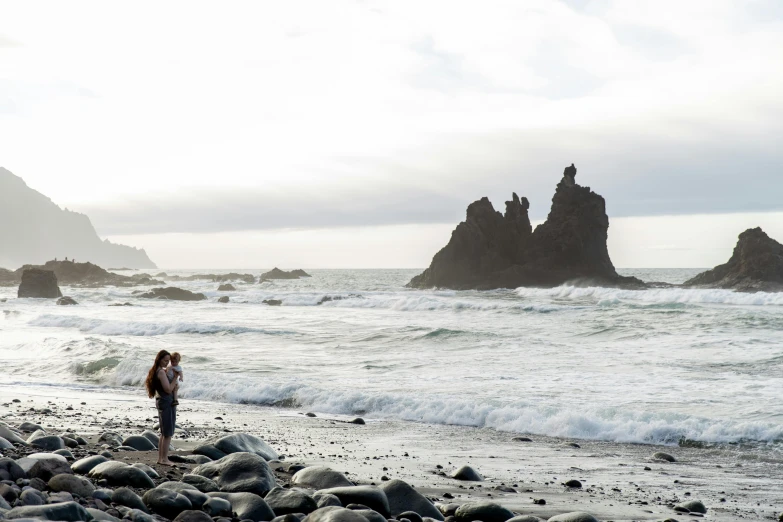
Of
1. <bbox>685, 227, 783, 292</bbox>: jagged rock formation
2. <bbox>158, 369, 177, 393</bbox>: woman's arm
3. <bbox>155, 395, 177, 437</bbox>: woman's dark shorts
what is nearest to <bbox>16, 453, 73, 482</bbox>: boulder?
<bbox>155, 395, 177, 437</bbox>: woman's dark shorts

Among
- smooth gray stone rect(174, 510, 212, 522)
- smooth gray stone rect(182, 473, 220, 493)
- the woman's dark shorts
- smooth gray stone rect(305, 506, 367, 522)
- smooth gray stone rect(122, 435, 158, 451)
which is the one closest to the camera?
smooth gray stone rect(305, 506, 367, 522)

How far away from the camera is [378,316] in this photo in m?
43.6

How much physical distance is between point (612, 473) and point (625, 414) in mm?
3793

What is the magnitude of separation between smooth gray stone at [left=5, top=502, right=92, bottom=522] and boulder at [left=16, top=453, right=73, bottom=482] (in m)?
1.90

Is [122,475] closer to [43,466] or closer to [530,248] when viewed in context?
[43,466]

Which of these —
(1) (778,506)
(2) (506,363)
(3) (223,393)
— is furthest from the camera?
(2) (506,363)

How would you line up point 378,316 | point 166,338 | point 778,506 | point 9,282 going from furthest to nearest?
point 9,282, point 378,316, point 166,338, point 778,506

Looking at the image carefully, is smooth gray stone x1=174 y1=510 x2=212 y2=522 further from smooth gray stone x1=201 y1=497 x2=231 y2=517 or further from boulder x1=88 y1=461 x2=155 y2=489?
boulder x1=88 y1=461 x2=155 y2=489

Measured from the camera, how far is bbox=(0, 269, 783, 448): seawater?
13.7 metres

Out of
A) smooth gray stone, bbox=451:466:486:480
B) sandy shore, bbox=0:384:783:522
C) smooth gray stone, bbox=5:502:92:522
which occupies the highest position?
smooth gray stone, bbox=5:502:92:522

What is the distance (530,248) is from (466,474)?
80504mm

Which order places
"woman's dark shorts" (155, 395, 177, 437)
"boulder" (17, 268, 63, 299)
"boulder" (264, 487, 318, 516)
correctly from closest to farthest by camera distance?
"boulder" (264, 487, 318, 516), "woman's dark shorts" (155, 395, 177, 437), "boulder" (17, 268, 63, 299)

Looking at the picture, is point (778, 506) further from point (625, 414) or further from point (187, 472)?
point (187, 472)

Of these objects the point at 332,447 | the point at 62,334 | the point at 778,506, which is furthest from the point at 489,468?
the point at 62,334
